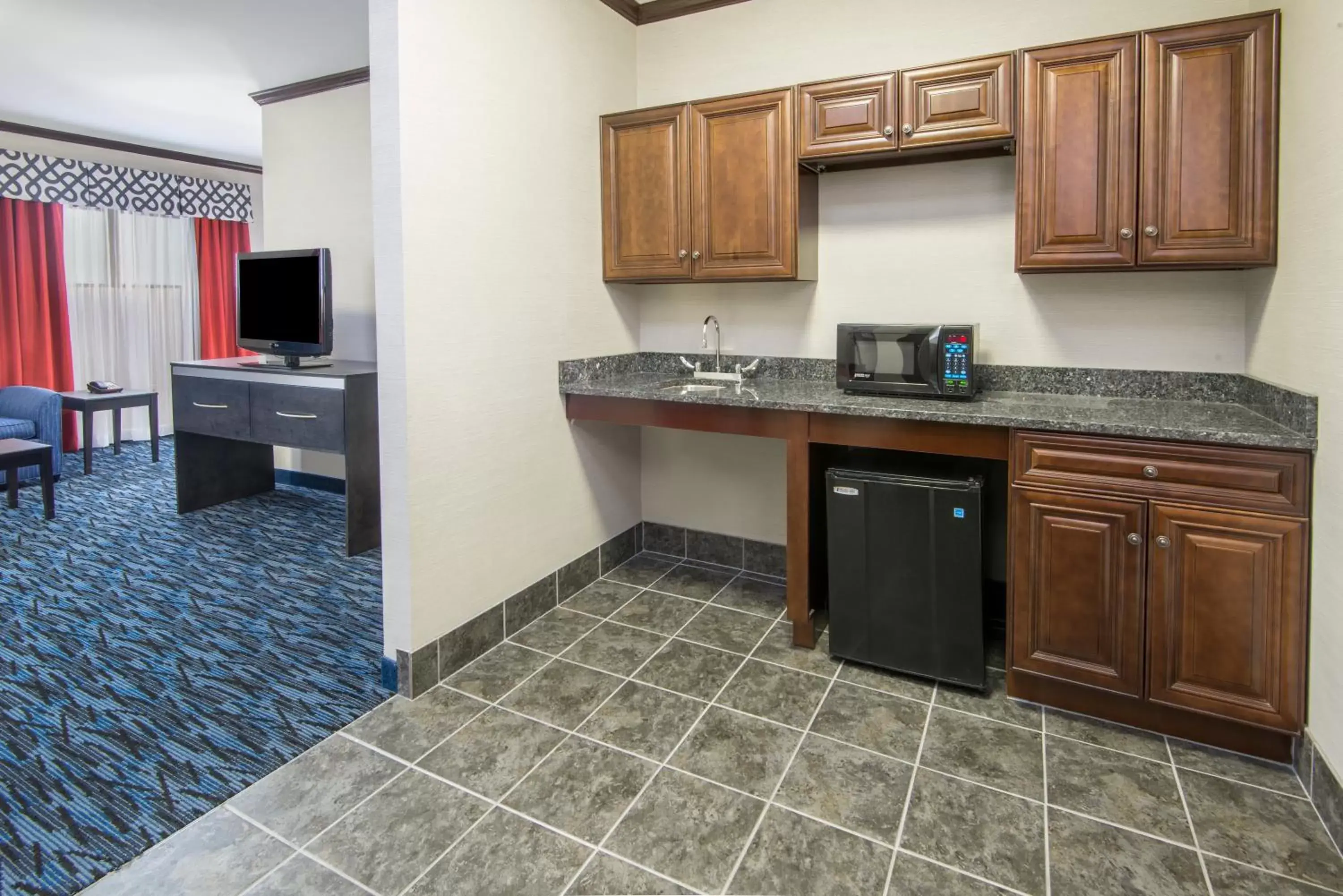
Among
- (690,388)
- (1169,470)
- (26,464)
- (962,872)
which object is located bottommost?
(962,872)

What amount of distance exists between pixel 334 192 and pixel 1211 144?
442 centimetres

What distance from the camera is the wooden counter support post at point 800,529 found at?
98.7 inches

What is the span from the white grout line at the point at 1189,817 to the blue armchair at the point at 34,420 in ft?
20.3

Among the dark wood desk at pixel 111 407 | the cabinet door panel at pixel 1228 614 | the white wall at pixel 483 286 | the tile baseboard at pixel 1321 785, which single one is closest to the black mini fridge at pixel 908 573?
the cabinet door panel at pixel 1228 614

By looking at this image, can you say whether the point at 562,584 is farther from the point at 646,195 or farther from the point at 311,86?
the point at 311,86

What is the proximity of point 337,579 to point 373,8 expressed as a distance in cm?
233

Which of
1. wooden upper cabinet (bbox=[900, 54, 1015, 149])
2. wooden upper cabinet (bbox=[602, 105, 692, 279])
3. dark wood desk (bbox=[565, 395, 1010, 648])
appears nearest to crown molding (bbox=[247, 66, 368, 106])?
wooden upper cabinet (bbox=[602, 105, 692, 279])

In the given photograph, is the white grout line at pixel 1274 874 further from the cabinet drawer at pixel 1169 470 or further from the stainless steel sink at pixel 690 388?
the stainless steel sink at pixel 690 388

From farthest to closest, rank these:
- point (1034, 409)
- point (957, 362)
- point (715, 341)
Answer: point (715, 341)
point (957, 362)
point (1034, 409)

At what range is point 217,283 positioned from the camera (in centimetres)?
695

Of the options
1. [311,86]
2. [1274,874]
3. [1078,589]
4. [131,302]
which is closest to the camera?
[1274,874]

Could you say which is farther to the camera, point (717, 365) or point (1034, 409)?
point (717, 365)

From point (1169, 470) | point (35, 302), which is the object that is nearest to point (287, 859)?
point (1169, 470)

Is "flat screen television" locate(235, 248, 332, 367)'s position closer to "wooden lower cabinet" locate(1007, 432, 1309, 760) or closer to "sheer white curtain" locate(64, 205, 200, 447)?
"sheer white curtain" locate(64, 205, 200, 447)
